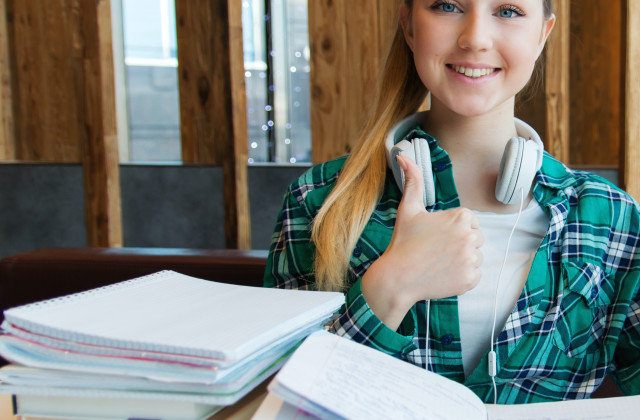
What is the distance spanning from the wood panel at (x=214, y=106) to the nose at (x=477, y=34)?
2.32m

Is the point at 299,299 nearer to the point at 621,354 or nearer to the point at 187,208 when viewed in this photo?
the point at 621,354

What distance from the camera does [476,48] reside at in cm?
95

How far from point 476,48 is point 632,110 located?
1.88 m

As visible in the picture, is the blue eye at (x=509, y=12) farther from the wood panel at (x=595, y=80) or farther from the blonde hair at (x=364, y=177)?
the wood panel at (x=595, y=80)

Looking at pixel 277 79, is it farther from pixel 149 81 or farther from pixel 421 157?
pixel 421 157

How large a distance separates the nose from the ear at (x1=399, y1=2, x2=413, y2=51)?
7.1 inches

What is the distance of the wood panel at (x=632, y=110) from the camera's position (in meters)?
2.46

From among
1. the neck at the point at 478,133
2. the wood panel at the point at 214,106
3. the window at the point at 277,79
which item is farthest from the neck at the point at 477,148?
the window at the point at 277,79

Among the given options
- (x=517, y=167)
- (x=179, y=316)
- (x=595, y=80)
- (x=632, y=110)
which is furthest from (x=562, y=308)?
(x=595, y=80)

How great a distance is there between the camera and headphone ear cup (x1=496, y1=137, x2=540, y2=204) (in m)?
0.94

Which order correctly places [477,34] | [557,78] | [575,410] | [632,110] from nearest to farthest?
1. [575,410]
2. [477,34]
3. [632,110]
4. [557,78]

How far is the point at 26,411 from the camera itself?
1.82ft

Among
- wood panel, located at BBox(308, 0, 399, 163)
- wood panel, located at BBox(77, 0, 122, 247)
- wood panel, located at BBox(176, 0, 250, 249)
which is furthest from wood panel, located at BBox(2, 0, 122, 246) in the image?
wood panel, located at BBox(308, 0, 399, 163)

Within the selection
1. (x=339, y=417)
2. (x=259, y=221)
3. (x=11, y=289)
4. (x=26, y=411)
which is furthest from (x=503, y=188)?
(x=259, y=221)
